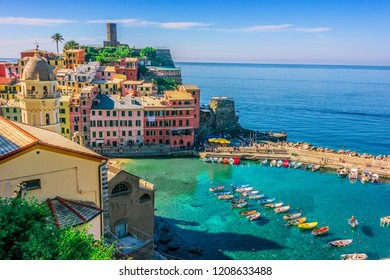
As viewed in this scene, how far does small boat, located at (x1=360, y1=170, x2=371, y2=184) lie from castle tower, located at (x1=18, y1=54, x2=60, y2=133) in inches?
1227

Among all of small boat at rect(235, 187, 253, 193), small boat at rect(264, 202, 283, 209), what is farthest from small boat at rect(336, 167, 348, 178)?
small boat at rect(264, 202, 283, 209)

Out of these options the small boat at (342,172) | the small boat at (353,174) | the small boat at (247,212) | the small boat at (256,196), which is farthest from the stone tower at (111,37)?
the small boat at (247,212)

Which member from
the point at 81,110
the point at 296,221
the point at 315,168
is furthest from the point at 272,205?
the point at 81,110

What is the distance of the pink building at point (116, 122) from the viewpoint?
46031 millimetres

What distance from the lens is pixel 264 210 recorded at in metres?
31.1

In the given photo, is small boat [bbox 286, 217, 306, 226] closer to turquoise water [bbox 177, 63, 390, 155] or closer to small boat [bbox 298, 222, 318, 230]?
small boat [bbox 298, 222, 318, 230]

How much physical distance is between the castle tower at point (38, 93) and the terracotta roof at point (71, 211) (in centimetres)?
1199

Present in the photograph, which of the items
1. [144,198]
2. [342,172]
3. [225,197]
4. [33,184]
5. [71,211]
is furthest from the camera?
[342,172]

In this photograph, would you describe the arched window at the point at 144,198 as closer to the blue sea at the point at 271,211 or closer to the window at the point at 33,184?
the blue sea at the point at 271,211

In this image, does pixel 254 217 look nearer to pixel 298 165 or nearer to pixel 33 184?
pixel 298 165

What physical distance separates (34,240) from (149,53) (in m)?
84.4

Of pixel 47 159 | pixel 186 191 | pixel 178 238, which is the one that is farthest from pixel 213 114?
pixel 47 159

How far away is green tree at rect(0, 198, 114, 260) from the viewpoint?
703 cm

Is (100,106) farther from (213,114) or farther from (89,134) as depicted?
(213,114)
